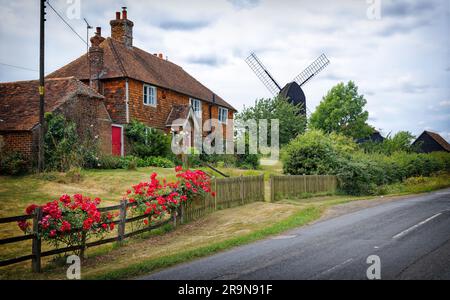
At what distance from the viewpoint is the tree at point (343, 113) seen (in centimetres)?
5912

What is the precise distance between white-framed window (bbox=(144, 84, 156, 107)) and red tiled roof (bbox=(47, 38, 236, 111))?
1.91 feet

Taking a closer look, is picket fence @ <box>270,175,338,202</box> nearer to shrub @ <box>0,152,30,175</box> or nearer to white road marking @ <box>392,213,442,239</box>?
white road marking @ <box>392,213,442,239</box>

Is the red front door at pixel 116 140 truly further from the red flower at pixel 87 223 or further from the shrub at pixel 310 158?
the red flower at pixel 87 223

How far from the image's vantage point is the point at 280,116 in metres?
41.8

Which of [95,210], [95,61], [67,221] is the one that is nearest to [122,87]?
[95,61]

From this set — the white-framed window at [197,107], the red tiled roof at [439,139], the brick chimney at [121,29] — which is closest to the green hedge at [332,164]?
the white-framed window at [197,107]

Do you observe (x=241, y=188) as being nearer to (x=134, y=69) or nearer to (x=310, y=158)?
(x=310, y=158)

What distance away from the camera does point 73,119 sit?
25422mm

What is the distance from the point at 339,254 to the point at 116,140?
74.2 feet

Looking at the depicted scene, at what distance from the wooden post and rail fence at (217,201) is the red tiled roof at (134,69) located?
14.7m

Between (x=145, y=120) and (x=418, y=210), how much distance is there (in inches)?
832
